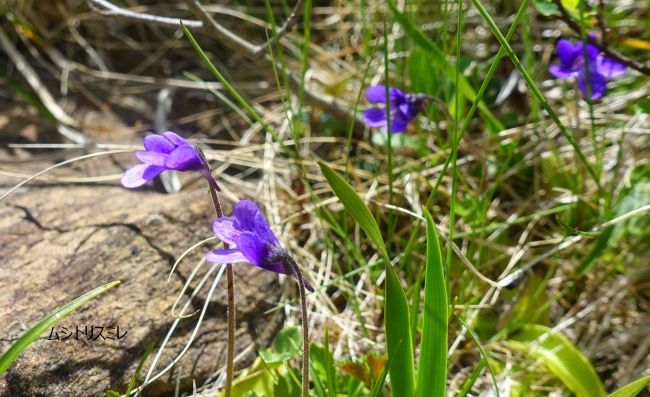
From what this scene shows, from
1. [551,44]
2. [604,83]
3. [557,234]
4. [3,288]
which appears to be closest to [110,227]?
[3,288]

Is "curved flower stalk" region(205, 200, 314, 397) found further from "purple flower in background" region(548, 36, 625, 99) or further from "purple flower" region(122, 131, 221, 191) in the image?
"purple flower in background" region(548, 36, 625, 99)

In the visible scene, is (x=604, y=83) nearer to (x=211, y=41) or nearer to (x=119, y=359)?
(x=119, y=359)

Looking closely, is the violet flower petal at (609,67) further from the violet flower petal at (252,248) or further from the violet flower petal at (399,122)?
the violet flower petal at (252,248)

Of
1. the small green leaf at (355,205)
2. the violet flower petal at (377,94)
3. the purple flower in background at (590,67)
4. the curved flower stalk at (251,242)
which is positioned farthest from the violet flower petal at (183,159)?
the purple flower in background at (590,67)

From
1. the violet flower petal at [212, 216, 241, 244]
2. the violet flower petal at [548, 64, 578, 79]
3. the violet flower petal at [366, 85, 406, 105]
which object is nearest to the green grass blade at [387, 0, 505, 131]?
the violet flower petal at [366, 85, 406, 105]

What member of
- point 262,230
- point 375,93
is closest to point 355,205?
point 262,230

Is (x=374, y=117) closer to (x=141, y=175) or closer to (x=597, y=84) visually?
(x=597, y=84)
